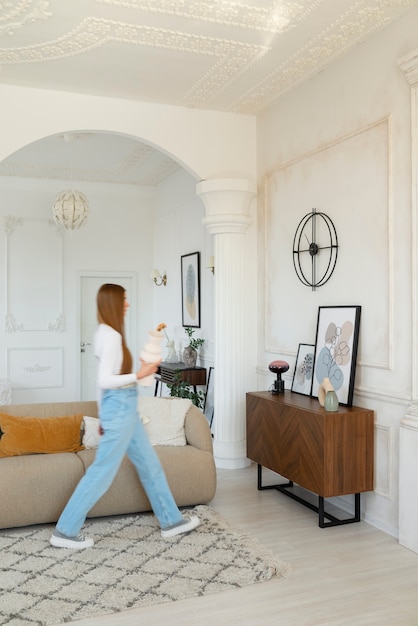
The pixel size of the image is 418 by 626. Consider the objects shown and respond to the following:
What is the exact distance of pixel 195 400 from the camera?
21.7 ft

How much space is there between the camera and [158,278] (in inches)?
348

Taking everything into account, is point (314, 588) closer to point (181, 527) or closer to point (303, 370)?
point (181, 527)

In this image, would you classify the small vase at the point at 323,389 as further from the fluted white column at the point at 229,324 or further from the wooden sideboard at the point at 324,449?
the fluted white column at the point at 229,324

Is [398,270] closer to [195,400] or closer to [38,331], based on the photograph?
[195,400]

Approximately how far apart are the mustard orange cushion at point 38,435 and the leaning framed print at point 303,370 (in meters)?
1.74

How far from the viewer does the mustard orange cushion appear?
4.12 m

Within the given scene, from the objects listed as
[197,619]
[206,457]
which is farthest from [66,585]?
[206,457]

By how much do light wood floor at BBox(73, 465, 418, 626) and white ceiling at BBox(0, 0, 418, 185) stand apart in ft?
10.7

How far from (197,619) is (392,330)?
2.10m

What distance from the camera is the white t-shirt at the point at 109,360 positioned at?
350 cm

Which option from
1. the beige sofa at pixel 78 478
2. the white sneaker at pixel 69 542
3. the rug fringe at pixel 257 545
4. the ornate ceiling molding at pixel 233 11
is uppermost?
the ornate ceiling molding at pixel 233 11

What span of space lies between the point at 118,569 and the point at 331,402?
1.69m

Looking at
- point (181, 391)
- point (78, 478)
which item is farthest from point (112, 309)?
point (181, 391)

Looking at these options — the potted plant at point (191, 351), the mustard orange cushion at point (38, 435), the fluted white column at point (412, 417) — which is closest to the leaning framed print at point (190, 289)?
the potted plant at point (191, 351)
